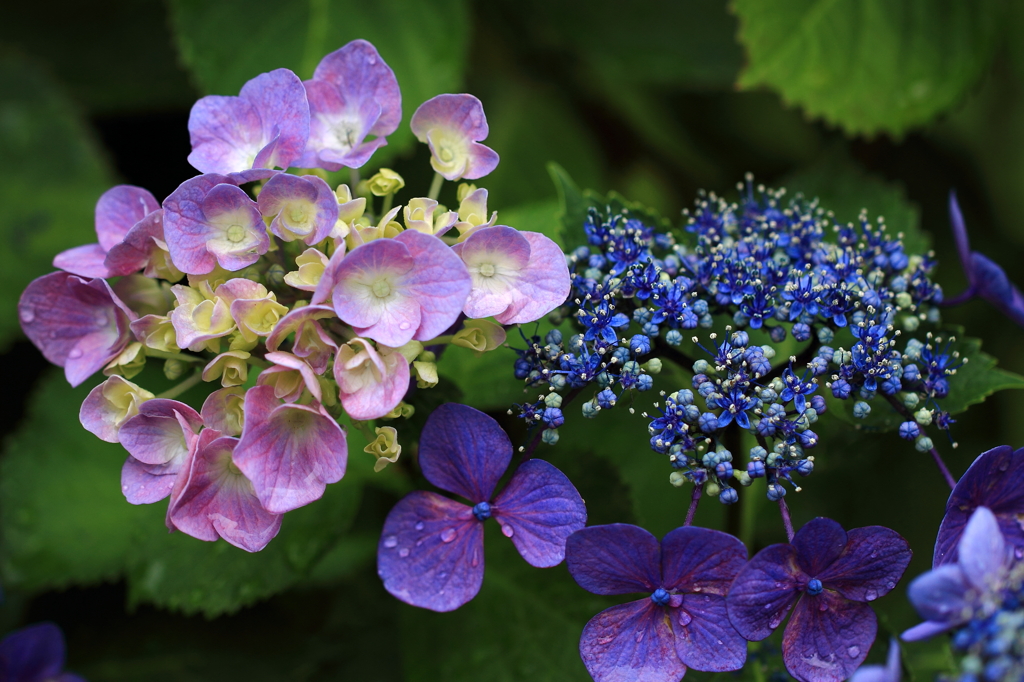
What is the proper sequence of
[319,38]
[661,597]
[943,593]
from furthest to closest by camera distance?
[319,38] < [661,597] < [943,593]

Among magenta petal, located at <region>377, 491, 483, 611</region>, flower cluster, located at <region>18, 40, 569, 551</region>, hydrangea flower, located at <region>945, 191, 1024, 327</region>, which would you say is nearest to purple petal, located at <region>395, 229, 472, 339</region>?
flower cluster, located at <region>18, 40, 569, 551</region>

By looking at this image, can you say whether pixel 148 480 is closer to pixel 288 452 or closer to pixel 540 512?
pixel 288 452

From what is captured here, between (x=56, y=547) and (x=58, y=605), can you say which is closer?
(x=56, y=547)

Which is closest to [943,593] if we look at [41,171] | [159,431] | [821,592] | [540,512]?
[821,592]

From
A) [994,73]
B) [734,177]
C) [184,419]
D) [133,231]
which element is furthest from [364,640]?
[994,73]

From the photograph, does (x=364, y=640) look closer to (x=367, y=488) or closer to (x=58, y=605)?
(x=367, y=488)

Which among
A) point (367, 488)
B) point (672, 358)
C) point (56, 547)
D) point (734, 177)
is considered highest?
point (672, 358)

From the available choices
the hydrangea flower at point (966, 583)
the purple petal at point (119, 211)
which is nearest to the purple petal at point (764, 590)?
the hydrangea flower at point (966, 583)
